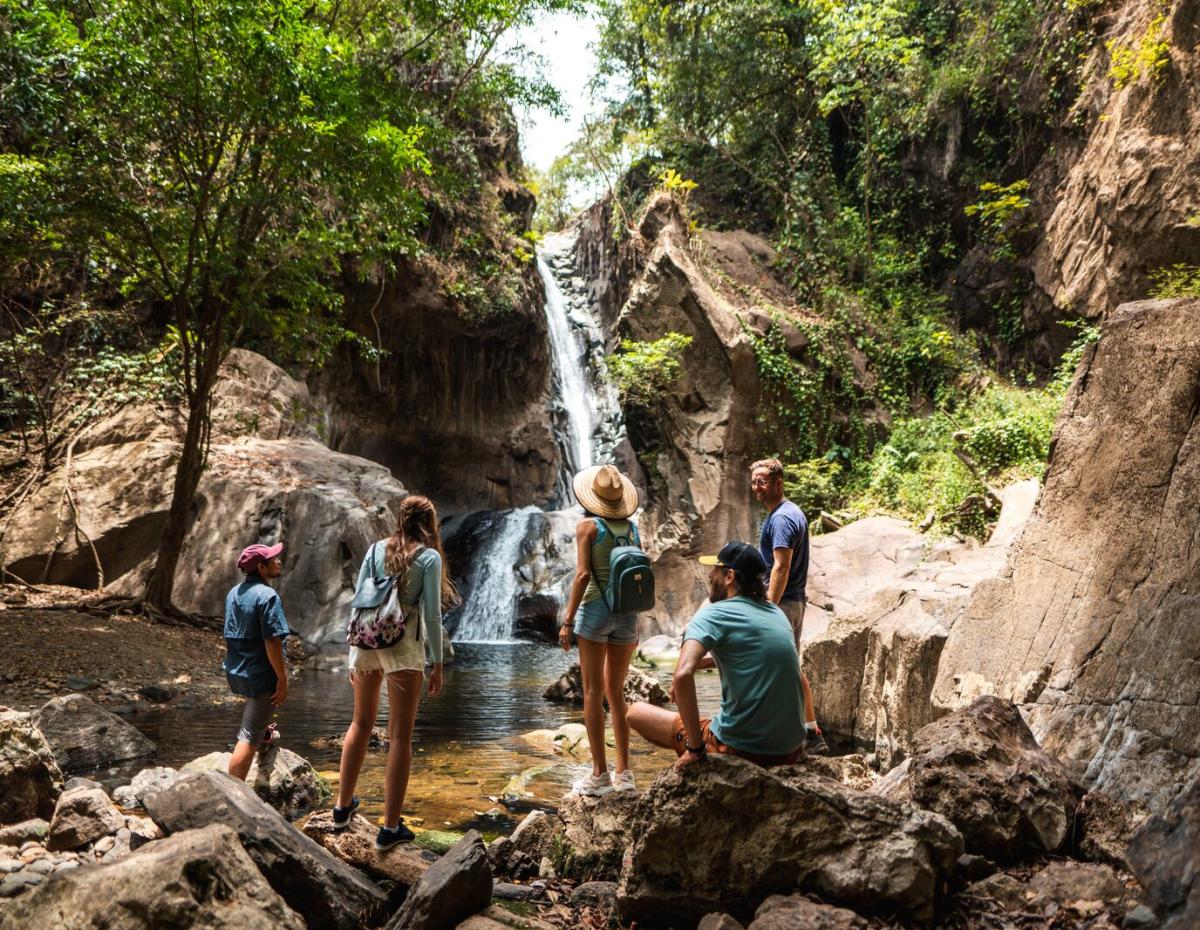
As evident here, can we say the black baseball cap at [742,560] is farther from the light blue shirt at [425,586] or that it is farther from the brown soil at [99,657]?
the brown soil at [99,657]

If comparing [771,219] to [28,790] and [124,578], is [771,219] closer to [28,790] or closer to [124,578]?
[124,578]

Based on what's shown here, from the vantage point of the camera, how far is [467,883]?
317 centimetres

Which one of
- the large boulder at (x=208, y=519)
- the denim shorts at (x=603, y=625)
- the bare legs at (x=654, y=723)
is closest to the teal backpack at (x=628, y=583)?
the denim shorts at (x=603, y=625)

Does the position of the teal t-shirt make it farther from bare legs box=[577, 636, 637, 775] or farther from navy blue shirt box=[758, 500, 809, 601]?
navy blue shirt box=[758, 500, 809, 601]

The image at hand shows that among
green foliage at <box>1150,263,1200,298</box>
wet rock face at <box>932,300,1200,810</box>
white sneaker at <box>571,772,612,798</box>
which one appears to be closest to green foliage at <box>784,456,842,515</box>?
green foliage at <box>1150,263,1200,298</box>

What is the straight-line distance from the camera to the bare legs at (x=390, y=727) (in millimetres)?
3902

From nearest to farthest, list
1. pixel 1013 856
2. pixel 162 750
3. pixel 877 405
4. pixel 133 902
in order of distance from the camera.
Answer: pixel 133 902
pixel 1013 856
pixel 162 750
pixel 877 405

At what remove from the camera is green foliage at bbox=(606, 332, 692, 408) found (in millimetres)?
16719

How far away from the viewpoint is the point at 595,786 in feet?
14.7

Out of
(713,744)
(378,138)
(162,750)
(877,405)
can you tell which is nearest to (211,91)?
(378,138)

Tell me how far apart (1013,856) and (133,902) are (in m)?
3.47

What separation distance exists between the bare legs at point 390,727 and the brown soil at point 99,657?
518 centimetres

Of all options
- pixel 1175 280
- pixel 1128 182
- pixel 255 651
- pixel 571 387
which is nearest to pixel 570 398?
pixel 571 387

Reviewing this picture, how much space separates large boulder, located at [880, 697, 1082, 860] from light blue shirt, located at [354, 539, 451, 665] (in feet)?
7.73
